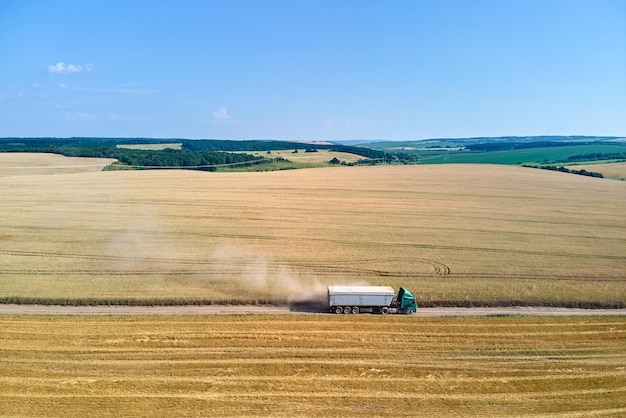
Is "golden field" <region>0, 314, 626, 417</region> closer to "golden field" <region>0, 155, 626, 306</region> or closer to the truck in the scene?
the truck

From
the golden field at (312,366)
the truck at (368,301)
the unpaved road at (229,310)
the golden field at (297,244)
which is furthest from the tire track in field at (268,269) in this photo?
the golden field at (312,366)

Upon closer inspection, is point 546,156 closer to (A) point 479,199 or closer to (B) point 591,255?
(A) point 479,199

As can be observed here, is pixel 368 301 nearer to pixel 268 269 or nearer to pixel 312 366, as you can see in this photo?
pixel 312 366

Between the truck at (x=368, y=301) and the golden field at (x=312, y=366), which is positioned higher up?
the truck at (x=368, y=301)

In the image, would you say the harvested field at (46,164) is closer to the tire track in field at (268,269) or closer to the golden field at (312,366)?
the tire track in field at (268,269)

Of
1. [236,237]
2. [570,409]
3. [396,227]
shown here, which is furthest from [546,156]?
[570,409]

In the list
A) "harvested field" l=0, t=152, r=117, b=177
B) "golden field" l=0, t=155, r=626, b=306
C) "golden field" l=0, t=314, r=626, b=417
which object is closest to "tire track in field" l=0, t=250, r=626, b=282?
"golden field" l=0, t=155, r=626, b=306
